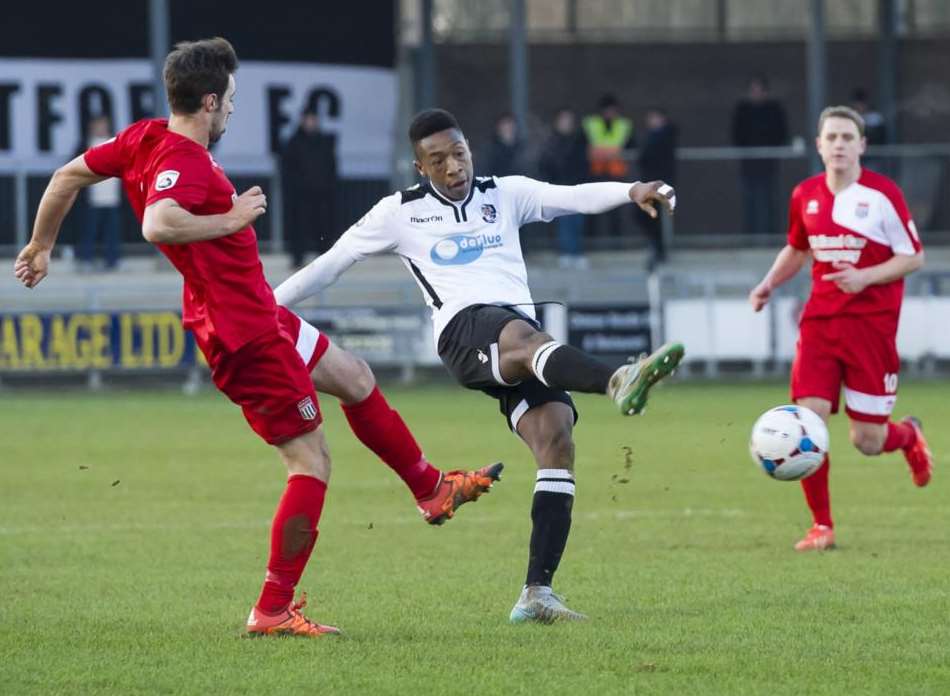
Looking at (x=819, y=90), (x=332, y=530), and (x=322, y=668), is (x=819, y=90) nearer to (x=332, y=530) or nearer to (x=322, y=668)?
(x=332, y=530)

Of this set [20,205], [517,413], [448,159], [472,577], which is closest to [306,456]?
[517,413]

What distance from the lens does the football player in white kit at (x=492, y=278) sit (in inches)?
295

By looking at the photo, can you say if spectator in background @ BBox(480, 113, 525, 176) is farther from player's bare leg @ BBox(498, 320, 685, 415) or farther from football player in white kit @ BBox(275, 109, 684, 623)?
player's bare leg @ BBox(498, 320, 685, 415)

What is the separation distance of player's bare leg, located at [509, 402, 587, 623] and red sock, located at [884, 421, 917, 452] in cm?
328

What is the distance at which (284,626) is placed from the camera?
7098mm

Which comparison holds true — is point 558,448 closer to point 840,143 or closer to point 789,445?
point 789,445

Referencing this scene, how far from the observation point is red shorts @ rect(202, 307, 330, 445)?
7.05m

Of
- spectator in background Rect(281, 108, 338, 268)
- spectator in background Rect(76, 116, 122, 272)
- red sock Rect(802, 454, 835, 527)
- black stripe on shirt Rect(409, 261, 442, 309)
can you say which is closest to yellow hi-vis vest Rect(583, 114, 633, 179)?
spectator in background Rect(281, 108, 338, 268)

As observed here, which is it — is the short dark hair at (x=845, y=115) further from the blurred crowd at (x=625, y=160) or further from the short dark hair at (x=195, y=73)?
the blurred crowd at (x=625, y=160)

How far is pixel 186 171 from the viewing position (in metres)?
6.78

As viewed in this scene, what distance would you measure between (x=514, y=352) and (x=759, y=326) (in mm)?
15615

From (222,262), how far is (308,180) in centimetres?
1703

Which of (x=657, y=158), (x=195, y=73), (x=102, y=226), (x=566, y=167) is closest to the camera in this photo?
(x=195, y=73)

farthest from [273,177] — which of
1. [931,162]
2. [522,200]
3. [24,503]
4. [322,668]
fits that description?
[322,668]
